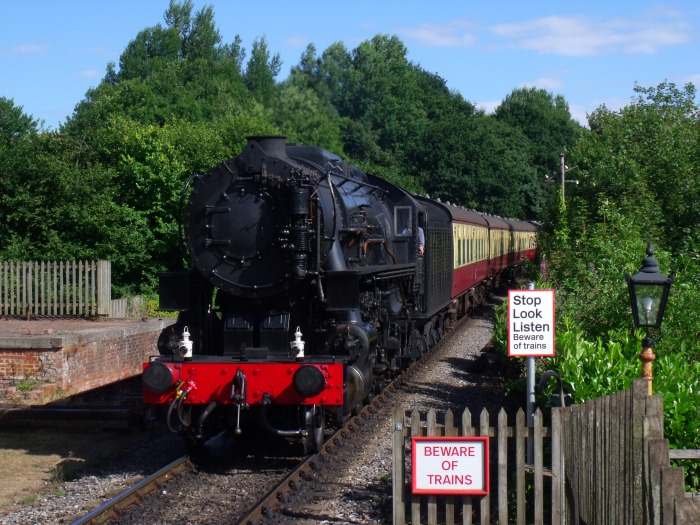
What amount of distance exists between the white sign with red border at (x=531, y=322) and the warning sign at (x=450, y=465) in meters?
1.62

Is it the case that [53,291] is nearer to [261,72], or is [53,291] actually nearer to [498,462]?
[498,462]

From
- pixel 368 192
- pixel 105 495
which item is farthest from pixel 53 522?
pixel 368 192

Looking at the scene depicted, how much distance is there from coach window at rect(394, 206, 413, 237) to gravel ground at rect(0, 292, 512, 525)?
2.47 meters

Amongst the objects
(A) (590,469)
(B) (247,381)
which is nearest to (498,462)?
(A) (590,469)

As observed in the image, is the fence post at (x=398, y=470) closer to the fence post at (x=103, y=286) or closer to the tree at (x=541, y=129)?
the fence post at (x=103, y=286)

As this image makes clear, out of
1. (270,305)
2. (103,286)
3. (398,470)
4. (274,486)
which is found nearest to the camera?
(398,470)

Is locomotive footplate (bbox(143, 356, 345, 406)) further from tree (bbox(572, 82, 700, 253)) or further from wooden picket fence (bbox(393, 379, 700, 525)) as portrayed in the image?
tree (bbox(572, 82, 700, 253))

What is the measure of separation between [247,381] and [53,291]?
1260cm

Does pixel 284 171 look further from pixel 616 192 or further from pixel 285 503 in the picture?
pixel 616 192

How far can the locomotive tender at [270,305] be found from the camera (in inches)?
352

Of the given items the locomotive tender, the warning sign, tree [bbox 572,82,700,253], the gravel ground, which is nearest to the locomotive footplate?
the locomotive tender

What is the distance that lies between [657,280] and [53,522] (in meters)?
5.45

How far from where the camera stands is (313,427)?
9031 mm

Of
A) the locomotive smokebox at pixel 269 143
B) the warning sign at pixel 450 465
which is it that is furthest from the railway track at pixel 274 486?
the locomotive smokebox at pixel 269 143
